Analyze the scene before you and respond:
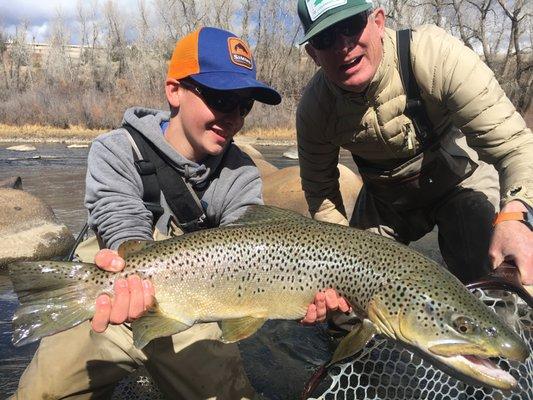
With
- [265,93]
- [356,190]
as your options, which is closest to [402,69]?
[265,93]

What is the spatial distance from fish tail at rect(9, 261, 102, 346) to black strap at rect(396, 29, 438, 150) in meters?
2.28

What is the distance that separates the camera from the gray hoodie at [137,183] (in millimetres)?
2914

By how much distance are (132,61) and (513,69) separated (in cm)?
2636

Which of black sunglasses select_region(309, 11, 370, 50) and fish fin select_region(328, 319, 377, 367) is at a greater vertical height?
black sunglasses select_region(309, 11, 370, 50)

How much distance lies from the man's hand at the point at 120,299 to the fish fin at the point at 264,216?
21.7 inches

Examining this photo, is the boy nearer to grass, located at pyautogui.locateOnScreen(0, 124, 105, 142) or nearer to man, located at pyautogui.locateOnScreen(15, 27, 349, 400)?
man, located at pyautogui.locateOnScreen(15, 27, 349, 400)

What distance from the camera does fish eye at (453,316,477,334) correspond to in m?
2.20

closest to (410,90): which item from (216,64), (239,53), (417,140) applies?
(417,140)

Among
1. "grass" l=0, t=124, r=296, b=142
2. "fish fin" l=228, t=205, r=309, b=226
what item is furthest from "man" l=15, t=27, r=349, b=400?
"grass" l=0, t=124, r=296, b=142

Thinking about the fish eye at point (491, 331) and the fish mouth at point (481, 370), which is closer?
the fish mouth at point (481, 370)

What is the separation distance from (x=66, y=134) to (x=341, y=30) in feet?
94.1

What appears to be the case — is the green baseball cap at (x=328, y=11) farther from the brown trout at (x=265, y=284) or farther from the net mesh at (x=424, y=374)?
the net mesh at (x=424, y=374)

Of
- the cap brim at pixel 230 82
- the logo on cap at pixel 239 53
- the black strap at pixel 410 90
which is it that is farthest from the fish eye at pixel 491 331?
the logo on cap at pixel 239 53

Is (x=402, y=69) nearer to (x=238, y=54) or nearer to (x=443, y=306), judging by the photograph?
(x=238, y=54)
